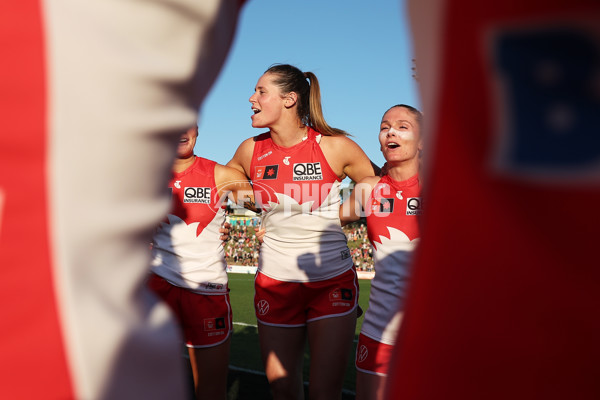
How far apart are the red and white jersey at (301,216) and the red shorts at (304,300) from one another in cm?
6

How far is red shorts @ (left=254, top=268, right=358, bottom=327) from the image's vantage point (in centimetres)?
385

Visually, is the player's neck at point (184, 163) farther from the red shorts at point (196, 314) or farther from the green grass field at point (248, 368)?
the green grass field at point (248, 368)

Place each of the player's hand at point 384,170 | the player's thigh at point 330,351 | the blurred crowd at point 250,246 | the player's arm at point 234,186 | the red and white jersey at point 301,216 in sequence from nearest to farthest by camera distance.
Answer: the player's thigh at point 330,351, the red and white jersey at point 301,216, the player's hand at point 384,170, the player's arm at point 234,186, the blurred crowd at point 250,246

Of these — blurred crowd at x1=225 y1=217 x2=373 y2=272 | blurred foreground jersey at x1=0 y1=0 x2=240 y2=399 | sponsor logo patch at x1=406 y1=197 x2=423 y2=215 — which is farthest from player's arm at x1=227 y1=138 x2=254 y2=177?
blurred crowd at x1=225 y1=217 x2=373 y2=272

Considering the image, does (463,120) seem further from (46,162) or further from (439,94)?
(46,162)

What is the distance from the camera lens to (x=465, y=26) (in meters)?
0.46

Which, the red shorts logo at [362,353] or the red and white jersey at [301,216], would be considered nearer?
the red shorts logo at [362,353]

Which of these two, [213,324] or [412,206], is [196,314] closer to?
[213,324]

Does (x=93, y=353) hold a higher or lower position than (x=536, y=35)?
lower

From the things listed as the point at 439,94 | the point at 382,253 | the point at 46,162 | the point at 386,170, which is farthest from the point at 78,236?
the point at 386,170

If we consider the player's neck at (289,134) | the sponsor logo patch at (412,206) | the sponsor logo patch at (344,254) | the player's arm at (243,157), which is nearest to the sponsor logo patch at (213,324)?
the sponsor logo patch at (344,254)

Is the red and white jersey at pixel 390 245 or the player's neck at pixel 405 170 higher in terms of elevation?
the player's neck at pixel 405 170

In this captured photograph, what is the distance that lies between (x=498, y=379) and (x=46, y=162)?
0.47m

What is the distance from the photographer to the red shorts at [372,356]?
356 cm
